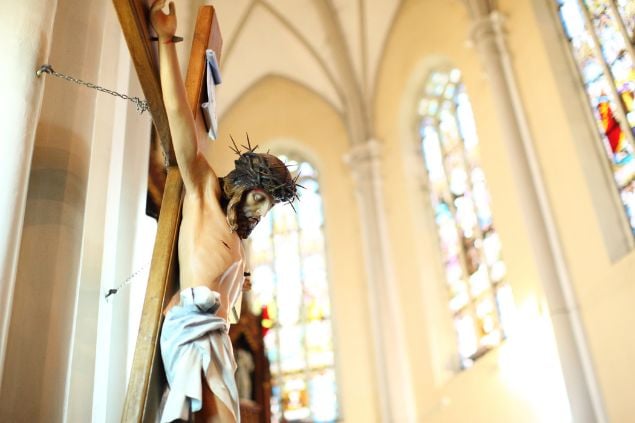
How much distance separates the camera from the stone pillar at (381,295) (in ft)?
32.2

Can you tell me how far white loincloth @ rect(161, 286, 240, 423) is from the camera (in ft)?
7.17

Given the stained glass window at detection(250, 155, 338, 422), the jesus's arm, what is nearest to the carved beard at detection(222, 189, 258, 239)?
the jesus's arm

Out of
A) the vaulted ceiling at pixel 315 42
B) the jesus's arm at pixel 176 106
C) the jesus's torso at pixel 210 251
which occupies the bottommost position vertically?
the jesus's torso at pixel 210 251

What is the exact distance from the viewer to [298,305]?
11438mm

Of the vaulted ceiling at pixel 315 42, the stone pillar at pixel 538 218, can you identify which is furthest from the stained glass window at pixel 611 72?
the vaulted ceiling at pixel 315 42

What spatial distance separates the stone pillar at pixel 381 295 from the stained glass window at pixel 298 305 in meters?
0.88

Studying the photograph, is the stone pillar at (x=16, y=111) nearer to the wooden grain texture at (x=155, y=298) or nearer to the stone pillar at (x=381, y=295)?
the wooden grain texture at (x=155, y=298)

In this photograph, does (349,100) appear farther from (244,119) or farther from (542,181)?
(542,181)

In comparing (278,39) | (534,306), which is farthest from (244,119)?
(534,306)

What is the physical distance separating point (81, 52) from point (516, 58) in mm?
6213

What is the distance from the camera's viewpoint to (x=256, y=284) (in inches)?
469

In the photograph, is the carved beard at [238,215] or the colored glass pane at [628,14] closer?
the carved beard at [238,215]

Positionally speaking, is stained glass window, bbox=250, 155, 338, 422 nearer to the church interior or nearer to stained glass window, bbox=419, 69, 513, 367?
the church interior

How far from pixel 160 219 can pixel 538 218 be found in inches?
232
